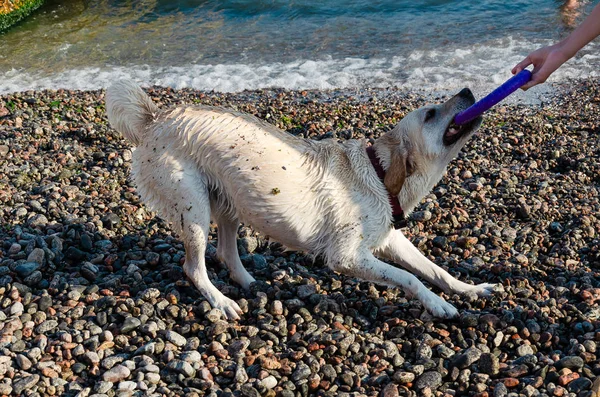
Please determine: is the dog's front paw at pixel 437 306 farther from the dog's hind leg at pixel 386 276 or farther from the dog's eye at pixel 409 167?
the dog's eye at pixel 409 167

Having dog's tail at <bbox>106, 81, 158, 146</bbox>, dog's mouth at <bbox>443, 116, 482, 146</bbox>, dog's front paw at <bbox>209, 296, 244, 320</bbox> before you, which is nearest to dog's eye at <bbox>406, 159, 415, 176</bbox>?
dog's mouth at <bbox>443, 116, 482, 146</bbox>

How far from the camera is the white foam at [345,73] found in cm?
1202

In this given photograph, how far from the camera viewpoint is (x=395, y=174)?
15.8 ft

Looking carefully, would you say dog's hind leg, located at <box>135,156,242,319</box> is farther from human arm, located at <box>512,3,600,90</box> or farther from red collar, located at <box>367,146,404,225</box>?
human arm, located at <box>512,3,600,90</box>

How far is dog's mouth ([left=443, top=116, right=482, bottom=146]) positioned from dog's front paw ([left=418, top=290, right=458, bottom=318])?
1132mm

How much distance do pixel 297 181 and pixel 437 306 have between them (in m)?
1.36

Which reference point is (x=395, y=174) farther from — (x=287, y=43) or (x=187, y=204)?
(x=287, y=43)

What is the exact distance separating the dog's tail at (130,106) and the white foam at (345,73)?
7.05 meters

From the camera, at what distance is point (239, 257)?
218 inches

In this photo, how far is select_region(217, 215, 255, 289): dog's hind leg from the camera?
5.34 m

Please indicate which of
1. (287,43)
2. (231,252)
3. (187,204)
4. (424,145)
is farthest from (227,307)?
(287,43)

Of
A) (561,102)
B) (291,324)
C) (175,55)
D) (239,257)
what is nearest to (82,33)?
(175,55)

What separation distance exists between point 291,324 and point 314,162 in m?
1.23

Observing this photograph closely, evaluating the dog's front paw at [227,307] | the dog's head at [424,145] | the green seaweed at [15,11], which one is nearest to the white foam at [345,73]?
the green seaweed at [15,11]
